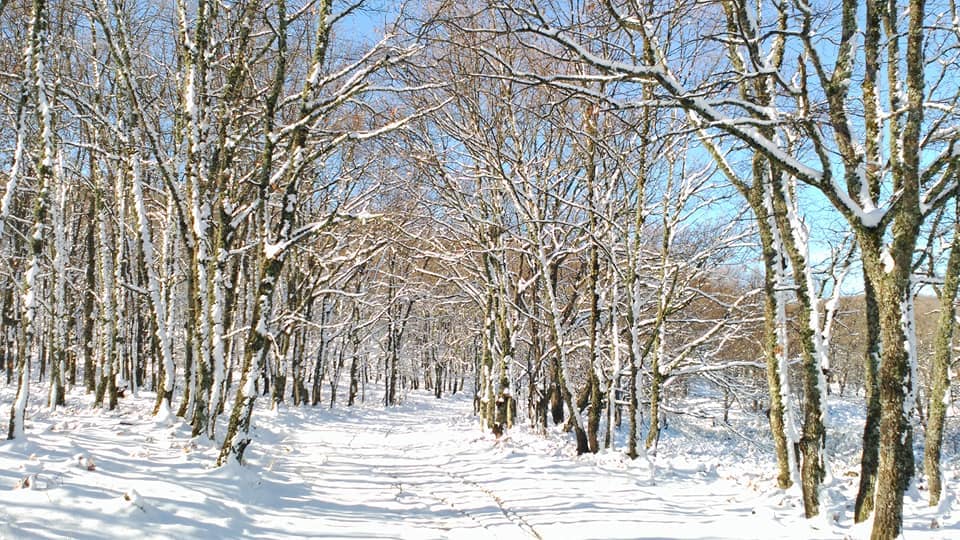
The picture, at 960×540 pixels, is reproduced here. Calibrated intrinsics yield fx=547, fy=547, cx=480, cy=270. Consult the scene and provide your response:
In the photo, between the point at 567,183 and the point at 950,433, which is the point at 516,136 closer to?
the point at 567,183

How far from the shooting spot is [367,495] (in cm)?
672

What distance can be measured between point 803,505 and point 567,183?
9.73m

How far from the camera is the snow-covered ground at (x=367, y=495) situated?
427cm

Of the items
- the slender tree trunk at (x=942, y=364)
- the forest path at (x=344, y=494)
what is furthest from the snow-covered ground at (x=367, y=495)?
the slender tree trunk at (x=942, y=364)

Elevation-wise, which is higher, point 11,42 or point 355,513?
point 11,42

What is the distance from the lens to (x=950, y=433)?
28.8 m

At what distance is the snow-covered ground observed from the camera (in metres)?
4.27

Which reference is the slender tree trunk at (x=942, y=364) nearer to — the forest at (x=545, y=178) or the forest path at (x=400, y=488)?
the forest at (x=545, y=178)

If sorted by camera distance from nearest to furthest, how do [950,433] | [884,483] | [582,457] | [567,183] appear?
1. [884,483]
2. [582,457]
3. [567,183]
4. [950,433]

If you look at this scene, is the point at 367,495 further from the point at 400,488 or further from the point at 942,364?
the point at 942,364

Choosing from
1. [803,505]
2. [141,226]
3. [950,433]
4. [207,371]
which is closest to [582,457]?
[803,505]

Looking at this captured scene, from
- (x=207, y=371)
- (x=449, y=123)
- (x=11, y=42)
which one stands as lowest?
(x=207, y=371)

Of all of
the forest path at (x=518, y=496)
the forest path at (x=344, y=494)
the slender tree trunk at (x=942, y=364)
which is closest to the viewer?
the forest path at (x=344, y=494)

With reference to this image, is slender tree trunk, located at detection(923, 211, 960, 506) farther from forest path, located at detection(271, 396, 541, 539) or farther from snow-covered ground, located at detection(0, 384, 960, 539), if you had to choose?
forest path, located at detection(271, 396, 541, 539)
